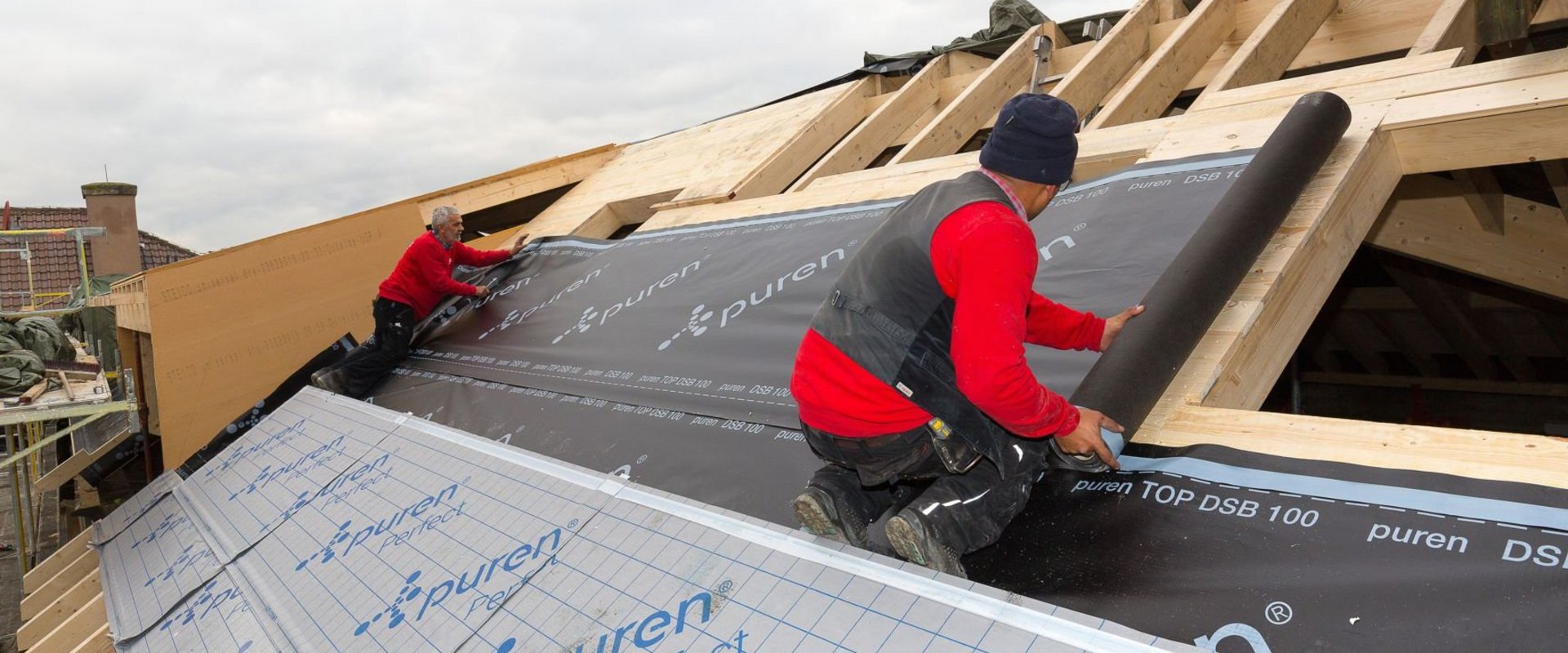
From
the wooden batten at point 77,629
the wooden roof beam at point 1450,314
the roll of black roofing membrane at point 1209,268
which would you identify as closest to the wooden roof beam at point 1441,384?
the wooden roof beam at point 1450,314

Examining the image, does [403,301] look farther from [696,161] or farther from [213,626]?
[213,626]

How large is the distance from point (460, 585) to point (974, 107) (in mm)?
3612

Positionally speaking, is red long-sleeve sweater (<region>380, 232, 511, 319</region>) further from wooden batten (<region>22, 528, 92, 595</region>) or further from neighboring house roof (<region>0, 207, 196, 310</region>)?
neighboring house roof (<region>0, 207, 196, 310</region>)

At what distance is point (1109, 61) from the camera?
435 centimetres

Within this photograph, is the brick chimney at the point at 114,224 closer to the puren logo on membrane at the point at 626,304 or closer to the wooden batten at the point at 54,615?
the wooden batten at the point at 54,615

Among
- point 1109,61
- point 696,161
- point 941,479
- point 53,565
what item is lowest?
point 53,565

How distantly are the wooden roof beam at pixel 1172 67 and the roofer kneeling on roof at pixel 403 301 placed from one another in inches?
136

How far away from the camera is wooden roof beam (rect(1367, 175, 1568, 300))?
3.56 meters

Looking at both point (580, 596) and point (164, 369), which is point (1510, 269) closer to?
point (580, 596)

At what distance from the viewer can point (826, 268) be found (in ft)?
10.9

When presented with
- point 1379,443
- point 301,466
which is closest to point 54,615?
point 301,466

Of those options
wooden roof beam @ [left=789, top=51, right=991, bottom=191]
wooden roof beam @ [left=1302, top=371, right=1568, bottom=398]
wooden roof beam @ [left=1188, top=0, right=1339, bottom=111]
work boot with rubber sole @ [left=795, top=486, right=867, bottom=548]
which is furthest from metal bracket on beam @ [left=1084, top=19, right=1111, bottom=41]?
wooden roof beam @ [left=1302, top=371, right=1568, bottom=398]

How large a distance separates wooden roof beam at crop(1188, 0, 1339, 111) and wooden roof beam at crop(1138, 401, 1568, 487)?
6.01 ft

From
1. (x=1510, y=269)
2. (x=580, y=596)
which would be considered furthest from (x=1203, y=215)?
(x=1510, y=269)
